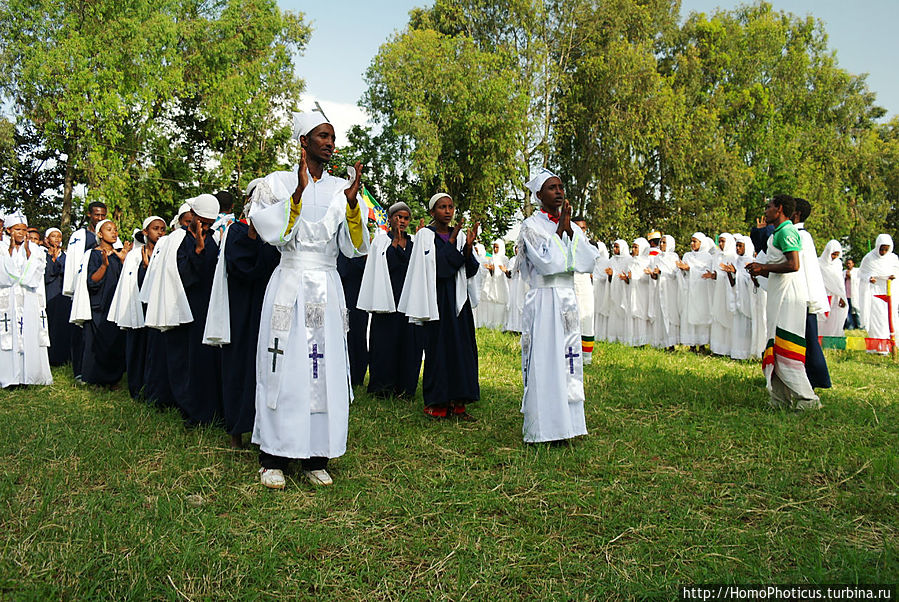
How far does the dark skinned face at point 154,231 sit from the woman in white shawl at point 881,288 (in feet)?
37.6

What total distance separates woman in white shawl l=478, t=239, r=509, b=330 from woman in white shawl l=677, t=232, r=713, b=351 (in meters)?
5.39

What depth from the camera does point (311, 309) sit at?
4.57m

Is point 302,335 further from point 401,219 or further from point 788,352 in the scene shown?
point 788,352

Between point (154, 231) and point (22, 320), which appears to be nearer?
point (154, 231)

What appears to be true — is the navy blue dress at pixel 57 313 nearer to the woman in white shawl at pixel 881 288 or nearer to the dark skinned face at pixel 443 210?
the dark skinned face at pixel 443 210

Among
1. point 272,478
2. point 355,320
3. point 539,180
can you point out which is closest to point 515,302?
point 355,320

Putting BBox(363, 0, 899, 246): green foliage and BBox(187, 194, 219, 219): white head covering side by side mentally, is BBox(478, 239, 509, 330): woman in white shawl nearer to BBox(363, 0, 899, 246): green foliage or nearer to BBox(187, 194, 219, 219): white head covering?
BBox(363, 0, 899, 246): green foliage

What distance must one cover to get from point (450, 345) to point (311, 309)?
8.04ft

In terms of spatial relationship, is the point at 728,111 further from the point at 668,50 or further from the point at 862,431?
the point at 862,431

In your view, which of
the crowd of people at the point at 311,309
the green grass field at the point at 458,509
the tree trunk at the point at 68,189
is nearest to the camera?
the green grass field at the point at 458,509

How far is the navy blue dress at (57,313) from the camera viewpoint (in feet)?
33.7

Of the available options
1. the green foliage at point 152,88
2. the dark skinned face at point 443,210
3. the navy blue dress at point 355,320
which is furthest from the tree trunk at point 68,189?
the dark skinned face at point 443,210

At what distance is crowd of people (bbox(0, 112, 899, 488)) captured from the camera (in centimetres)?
458

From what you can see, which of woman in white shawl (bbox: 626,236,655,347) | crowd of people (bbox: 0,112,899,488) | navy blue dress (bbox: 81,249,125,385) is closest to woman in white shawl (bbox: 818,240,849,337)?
woman in white shawl (bbox: 626,236,655,347)
